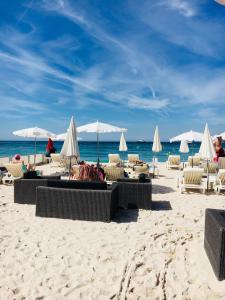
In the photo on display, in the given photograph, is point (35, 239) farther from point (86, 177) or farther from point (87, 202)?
point (86, 177)

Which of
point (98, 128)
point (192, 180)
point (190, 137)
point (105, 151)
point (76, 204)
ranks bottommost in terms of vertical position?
point (76, 204)

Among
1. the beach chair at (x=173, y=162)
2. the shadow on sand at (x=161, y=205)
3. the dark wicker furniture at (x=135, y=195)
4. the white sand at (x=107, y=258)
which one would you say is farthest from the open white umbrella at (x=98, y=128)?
the beach chair at (x=173, y=162)

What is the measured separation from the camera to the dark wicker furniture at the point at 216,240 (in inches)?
149

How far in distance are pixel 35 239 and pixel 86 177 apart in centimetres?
275

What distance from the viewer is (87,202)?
21.0 feet

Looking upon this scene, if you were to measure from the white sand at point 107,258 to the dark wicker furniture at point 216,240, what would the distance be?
0.44ft

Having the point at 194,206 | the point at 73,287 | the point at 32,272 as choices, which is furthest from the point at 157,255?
the point at 194,206

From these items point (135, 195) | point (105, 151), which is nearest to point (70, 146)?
point (135, 195)

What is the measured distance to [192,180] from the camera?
9.77 m

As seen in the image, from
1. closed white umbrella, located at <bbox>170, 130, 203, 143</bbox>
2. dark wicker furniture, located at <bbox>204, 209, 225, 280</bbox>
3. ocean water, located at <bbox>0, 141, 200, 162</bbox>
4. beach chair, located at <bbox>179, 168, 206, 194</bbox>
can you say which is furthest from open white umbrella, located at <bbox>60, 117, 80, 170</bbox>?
ocean water, located at <bbox>0, 141, 200, 162</bbox>

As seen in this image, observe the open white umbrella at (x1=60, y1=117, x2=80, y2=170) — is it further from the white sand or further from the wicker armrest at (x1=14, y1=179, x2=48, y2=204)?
the white sand

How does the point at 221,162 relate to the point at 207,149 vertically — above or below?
below

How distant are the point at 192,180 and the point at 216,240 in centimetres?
591

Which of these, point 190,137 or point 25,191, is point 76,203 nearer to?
point 25,191
